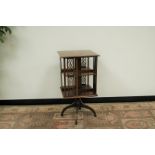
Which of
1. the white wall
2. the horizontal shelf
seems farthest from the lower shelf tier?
the white wall

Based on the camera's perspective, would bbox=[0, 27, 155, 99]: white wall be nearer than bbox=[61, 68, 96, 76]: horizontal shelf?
No

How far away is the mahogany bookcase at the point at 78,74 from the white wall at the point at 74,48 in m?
0.30

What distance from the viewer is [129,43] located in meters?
3.30

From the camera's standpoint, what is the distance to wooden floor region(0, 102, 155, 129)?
282 cm

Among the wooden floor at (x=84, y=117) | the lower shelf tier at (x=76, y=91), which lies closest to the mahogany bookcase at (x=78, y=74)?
the lower shelf tier at (x=76, y=91)

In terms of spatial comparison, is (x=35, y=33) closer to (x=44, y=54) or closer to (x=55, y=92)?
(x=44, y=54)

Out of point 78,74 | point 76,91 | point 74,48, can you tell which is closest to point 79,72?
point 78,74

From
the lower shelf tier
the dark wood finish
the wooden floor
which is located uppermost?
the dark wood finish

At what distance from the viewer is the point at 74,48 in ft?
10.7

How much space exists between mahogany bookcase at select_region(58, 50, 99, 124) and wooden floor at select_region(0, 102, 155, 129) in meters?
0.15

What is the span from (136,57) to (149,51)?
203mm

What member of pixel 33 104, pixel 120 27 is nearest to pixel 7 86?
pixel 33 104

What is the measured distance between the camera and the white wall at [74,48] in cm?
323

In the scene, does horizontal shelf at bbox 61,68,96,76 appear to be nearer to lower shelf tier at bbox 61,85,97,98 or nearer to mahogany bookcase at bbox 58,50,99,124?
mahogany bookcase at bbox 58,50,99,124
